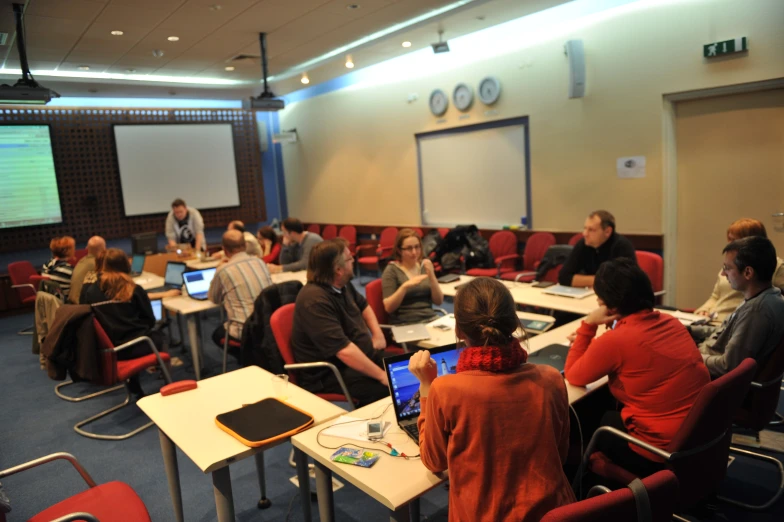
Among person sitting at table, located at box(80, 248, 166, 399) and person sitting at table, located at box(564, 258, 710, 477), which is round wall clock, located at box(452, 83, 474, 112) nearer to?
person sitting at table, located at box(80, 248, 166, 399)

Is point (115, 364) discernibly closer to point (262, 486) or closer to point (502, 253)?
point (262, 486)

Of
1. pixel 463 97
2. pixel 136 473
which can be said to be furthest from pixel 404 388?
pixel 463 97

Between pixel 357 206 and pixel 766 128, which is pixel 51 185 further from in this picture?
pixel 766 128

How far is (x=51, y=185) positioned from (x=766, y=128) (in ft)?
30.5

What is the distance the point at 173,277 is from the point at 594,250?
4.03 metres

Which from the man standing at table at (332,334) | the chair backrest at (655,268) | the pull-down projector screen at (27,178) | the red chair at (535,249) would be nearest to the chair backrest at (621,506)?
the man standing at table at (332,334)

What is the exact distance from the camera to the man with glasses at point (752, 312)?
2.42 metres

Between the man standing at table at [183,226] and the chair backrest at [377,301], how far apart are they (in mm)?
4707

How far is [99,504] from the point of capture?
6.60 ft

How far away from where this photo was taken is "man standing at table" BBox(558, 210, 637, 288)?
4035mm

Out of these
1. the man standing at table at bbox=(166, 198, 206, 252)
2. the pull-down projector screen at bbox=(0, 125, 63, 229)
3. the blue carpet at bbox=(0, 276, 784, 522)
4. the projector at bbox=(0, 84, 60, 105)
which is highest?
the projector at bbox=(0, 84, 60, 105)

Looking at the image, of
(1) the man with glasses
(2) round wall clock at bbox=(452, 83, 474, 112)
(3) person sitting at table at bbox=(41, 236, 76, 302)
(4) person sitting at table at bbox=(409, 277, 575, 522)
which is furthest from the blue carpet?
(2) round wall clock at bbox=(452, 83, 474, 112)

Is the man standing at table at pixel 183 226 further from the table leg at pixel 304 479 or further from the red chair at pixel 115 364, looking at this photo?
the table leg at pixel 304 479

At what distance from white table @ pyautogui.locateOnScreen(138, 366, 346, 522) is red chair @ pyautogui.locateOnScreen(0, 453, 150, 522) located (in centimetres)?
26
